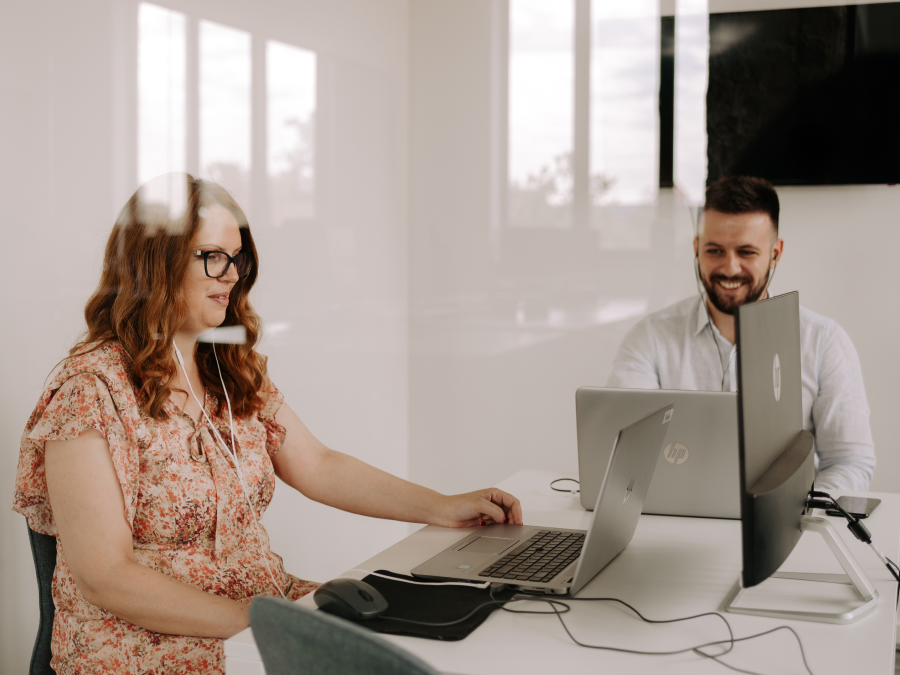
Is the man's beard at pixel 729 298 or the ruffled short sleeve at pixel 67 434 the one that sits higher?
the man's beard at pixel 729 298

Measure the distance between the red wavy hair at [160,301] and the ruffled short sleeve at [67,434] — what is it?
0.10 m

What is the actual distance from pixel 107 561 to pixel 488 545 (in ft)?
2.09

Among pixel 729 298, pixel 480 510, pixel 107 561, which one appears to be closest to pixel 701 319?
pixel 729 298

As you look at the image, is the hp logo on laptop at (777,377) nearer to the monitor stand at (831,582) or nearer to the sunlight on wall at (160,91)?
the monitor stand at (831,582)

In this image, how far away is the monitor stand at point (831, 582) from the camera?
3.73ft

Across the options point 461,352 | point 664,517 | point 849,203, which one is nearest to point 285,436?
point 664,517

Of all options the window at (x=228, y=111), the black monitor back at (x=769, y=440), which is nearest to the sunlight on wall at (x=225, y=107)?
the window at (x=228, y=111)

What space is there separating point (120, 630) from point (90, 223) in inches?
37.5

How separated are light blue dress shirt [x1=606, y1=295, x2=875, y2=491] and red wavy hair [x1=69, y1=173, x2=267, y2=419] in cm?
112

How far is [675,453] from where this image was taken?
1621 millimetres

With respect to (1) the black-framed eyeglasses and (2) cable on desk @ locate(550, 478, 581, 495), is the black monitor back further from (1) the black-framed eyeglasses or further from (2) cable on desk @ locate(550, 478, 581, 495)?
(1) the black-framed eyeglasses

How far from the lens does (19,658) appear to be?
5.84ft

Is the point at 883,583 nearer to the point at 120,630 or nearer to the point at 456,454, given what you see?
the point at 120,630

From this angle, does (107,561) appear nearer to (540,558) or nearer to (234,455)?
(234,455)
